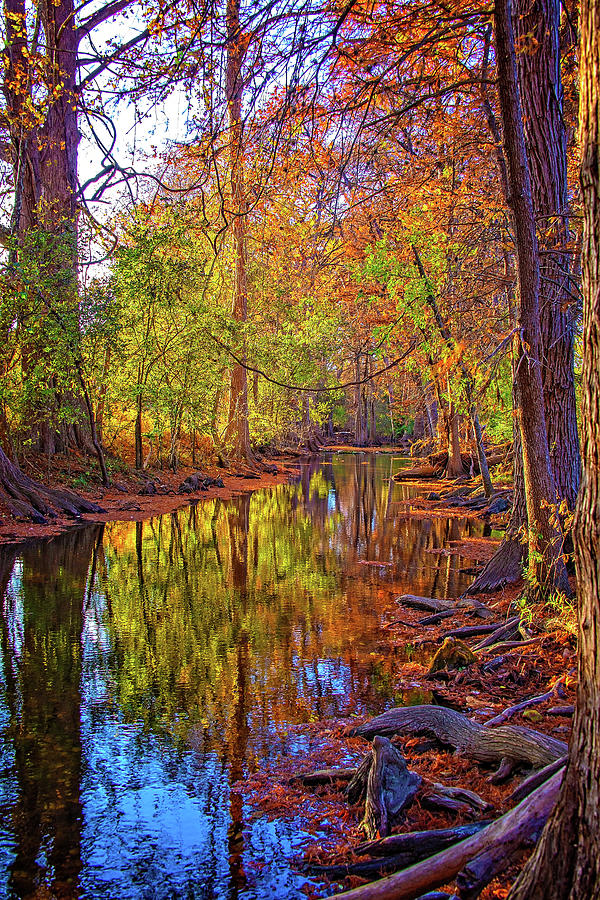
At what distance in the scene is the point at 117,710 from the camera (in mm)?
6074

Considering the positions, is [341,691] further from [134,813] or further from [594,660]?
[594,660]

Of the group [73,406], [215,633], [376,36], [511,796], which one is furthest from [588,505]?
[73,406]

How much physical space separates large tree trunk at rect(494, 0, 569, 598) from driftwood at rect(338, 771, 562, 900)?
4234mm

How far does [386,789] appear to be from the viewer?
413 centimetres

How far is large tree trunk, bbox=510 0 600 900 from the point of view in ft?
8.09

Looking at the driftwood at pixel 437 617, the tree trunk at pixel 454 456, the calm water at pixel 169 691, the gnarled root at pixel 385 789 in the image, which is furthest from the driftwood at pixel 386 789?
the tree trunk at pixel 454 456

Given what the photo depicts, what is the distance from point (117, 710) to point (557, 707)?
3730 mm

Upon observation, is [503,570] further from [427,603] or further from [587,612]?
[587,612]

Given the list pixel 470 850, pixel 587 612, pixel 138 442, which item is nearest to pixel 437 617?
pixel 470 850

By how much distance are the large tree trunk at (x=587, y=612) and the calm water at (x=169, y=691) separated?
172 cm

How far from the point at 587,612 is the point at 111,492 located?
1984cm

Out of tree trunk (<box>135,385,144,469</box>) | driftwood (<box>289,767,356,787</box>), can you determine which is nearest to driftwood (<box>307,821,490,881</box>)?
driftwood (<box>289,767,356,787</box>)

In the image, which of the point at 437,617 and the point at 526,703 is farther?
the point at 437,617

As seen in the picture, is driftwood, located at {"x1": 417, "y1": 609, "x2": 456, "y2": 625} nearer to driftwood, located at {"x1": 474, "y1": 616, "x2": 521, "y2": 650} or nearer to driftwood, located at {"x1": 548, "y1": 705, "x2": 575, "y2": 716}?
driftwood, located at {"x1": 474, "y1": 616, "x2": 521, "y2": 650}
